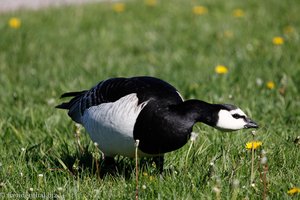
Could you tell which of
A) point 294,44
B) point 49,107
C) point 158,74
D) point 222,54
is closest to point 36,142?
point 49,107

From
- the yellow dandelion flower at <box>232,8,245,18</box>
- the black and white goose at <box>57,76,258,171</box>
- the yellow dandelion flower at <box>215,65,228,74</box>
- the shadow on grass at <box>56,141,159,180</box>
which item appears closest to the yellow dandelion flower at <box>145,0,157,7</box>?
the yellow dandelion flower at <box>232,8,245,18</box>

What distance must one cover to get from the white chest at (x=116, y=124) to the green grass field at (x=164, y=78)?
0.15m

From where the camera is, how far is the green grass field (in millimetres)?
3846

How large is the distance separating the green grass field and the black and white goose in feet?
0.67

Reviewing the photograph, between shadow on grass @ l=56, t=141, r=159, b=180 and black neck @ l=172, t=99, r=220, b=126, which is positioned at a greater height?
black neck @ l=172, t=99, r=220, b=126

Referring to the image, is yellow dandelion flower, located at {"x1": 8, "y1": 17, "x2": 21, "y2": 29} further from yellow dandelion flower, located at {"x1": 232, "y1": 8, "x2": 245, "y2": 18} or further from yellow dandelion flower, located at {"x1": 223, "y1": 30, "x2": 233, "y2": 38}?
yellow dandelion flower, located at {"x1": 232, "y1": 8, "x2": 245, "y2": 18}

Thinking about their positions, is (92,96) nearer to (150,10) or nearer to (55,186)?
(55,186)

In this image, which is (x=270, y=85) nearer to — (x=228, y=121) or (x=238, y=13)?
(x=228, y=121)

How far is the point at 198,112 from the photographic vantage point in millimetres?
3736

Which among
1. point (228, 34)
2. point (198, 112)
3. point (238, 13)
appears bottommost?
point (228, 34)

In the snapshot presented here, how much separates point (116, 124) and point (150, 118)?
21cm

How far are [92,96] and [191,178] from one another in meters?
0.91

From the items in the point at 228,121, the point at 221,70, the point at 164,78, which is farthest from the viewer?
the point at 164,78

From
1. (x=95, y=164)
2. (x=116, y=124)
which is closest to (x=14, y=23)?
(x=95, y=164)
